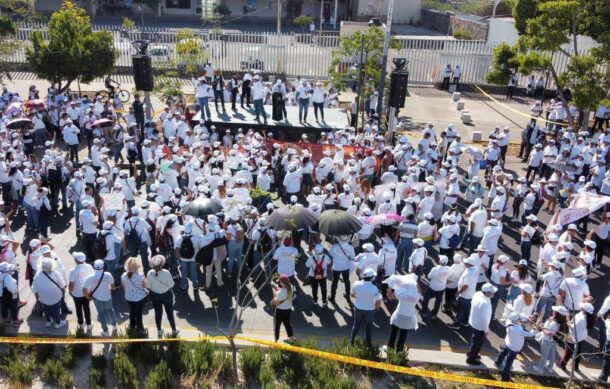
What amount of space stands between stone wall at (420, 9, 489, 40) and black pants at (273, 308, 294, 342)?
1556 inches

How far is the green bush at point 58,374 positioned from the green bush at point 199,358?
1.64 metres

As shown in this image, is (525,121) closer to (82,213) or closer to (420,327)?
(420,327)

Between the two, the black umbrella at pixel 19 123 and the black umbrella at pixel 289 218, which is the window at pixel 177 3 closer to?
the black umbrella at pixel 19 123

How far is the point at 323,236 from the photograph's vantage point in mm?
12680

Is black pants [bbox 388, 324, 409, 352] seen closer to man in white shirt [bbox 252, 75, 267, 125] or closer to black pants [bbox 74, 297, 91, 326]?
black pants [bbox 74, 297, 91, 326]

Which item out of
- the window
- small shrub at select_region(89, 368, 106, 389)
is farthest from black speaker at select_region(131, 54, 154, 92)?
the window

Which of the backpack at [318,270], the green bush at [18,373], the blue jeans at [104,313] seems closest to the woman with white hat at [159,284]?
the blue jeans at [104,313]

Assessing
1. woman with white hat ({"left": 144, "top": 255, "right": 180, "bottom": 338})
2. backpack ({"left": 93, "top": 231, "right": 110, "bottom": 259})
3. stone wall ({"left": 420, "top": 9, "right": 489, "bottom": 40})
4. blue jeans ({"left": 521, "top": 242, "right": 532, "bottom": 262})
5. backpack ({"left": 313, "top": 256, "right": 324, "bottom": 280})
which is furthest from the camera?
stone wall ({"left": 420, "top": 9, "right": 489, "bottom": 40})

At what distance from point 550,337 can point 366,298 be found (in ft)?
9.39

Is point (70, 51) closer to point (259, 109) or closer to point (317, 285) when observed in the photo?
point (259, 109)

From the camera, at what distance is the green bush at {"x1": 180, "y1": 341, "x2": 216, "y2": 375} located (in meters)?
7.80

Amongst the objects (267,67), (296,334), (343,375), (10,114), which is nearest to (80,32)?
(10,114)

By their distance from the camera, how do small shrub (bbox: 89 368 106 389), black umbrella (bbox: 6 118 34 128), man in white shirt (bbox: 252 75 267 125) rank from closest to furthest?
1. small shrub (bbox: 89 368 106 389)
2. black umbrella (bbox: 6 118 34 128)
3. man in white shirt (bbox: 252 75 267 125)

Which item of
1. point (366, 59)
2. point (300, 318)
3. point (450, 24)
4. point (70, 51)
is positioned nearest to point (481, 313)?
point (300, 318)
